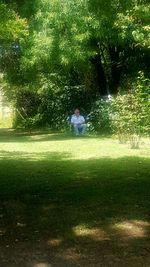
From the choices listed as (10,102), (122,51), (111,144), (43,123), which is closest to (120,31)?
(122,51)

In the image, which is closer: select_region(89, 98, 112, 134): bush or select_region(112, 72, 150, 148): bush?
select_region(112, 72, 150, 148): bush

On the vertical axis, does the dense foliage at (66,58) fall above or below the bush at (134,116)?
above

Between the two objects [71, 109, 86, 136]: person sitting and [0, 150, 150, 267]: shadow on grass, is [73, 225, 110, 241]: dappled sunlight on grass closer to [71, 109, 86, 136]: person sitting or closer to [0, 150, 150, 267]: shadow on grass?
[0, 150, 150, 267]: shadow on grass

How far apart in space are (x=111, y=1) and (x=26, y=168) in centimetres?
480

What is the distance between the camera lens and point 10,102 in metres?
46.0

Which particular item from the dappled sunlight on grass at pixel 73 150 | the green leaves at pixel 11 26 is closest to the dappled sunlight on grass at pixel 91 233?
the dappled sunlight on grass at pixel 73 150

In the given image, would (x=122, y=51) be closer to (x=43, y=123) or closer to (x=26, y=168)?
(x=43, y=123)

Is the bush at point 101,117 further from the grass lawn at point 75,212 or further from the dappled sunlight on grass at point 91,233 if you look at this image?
the dappled sunlight on grass at point 91,233

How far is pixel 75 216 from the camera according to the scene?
8.09m

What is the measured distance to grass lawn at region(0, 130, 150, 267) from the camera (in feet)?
20.2

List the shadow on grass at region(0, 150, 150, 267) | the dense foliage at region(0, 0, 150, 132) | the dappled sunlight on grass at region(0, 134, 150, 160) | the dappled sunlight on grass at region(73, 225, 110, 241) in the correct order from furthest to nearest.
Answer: the dense foliage at region(0, 0, 150, 132) → the dappled sunlight on grass at region(0, 134, 150, 160) → the dappled sunlight on grass at region(73, 225, 110, 241) → the shadow on grass at region(0, 150, 150, 267)

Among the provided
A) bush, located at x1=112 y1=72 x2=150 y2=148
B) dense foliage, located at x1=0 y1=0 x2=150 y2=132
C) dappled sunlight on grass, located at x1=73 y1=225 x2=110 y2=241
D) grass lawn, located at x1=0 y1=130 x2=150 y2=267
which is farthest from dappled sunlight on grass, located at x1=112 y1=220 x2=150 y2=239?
dense foliage, located at x1=0 y1=0 x2=150 y2=132

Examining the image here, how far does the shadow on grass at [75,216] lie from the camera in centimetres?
614

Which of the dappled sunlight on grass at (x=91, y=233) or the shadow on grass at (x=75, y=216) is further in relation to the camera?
the dappled sunlight on grass at (x=91, y=233)
